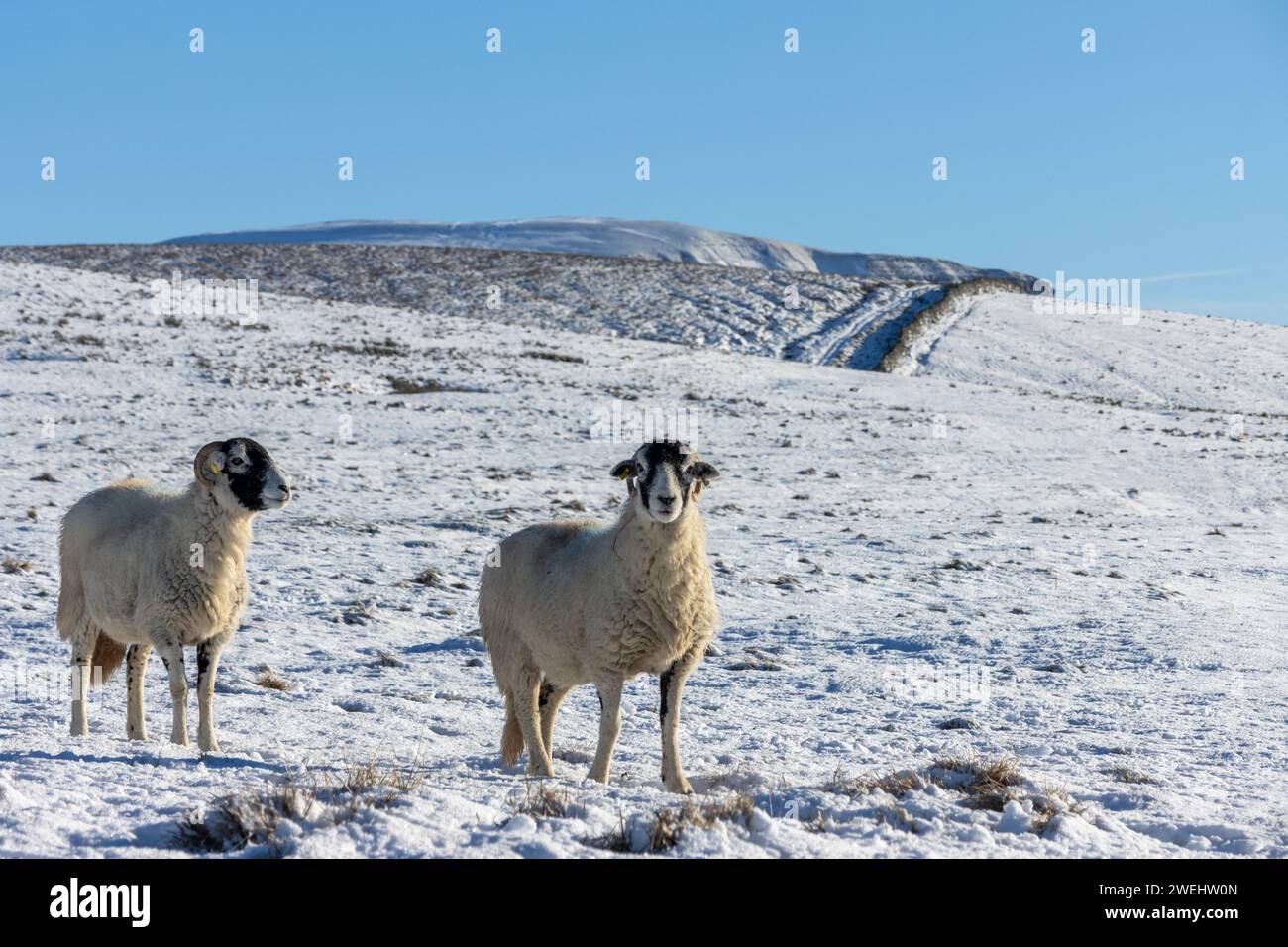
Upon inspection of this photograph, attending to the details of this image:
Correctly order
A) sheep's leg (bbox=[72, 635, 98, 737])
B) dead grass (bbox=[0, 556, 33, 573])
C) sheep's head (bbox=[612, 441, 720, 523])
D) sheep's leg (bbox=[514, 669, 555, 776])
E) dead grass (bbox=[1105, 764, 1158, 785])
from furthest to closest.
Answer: dead grass (bbox=[0, 556, 33, 573]) < sheep's leg (bbox=[72, 635, 98, 737]) < sheep's leg (bbox=[514, 669, 555, 776]) < dead grass (bbox=[1105, 764, 1158, 785]) < sheep's head (bbox=[612, 441, 720, 523])

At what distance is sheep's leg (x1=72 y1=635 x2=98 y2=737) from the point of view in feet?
27.7

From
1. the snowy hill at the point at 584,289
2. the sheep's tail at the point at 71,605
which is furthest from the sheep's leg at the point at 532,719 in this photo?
the snowy hill at the point at 584,289

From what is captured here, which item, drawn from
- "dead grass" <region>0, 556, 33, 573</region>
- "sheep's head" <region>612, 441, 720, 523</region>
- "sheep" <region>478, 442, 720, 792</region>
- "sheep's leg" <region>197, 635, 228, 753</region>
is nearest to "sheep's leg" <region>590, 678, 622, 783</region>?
"sheep" <region>478, 442, 720, 792</region>

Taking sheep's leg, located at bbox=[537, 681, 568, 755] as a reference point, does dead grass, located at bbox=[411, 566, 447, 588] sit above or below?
below

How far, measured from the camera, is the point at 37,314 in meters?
38.8

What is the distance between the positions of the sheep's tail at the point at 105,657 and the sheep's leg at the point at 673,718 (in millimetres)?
4569

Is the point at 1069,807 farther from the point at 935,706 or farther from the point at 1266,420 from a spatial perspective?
the point at 1266,420

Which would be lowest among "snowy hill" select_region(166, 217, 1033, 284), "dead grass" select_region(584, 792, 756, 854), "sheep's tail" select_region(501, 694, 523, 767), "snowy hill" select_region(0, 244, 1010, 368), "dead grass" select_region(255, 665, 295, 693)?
"dead grass" select_region(255, 665, 295, 693)

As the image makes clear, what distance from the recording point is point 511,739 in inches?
335

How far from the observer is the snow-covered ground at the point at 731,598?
20.0ft

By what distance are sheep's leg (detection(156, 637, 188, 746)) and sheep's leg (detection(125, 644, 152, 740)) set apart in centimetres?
29

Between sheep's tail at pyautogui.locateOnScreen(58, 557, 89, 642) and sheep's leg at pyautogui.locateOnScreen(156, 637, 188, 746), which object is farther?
sheep's tail at pyautogui.locateOnScreen(58, 557, 89, 642)

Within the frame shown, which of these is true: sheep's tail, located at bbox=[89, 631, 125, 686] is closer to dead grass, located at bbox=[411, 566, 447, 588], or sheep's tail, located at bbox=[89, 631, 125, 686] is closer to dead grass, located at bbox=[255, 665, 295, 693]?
dead grass, located at bbox=[255, 665, 295, 693]
